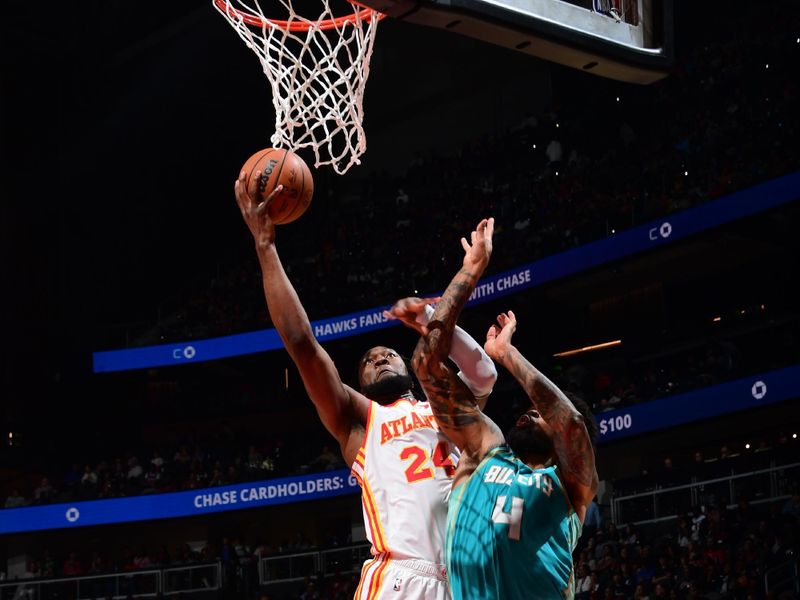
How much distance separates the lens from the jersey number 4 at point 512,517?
3.66 m

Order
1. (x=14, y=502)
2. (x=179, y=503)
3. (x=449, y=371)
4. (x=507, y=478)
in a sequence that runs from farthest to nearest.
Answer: (x=14, y=502)
(x=179, y=503)
(x=449, y=371)
(x=507, y=478)

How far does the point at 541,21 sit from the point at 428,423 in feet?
4.73

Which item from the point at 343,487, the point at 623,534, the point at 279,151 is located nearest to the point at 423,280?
the point at 343,487

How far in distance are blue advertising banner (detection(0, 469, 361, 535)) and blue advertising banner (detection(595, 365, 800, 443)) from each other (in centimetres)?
426

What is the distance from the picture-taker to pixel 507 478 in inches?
147

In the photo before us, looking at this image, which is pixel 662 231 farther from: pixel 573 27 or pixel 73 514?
pixel 573 27

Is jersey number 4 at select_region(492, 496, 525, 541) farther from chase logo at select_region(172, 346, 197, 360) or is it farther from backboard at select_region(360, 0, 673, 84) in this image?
chase logo at select_region(172, 346, 197, 360)

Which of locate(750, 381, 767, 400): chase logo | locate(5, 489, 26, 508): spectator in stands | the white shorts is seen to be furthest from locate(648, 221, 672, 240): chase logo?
→ the white shorts

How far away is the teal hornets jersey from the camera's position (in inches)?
143

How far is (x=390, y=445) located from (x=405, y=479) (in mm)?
141

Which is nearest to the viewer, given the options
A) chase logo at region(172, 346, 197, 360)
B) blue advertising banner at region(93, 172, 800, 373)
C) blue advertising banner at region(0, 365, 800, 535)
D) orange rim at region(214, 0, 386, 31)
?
orange rim at region(214, 0, 386, 31)

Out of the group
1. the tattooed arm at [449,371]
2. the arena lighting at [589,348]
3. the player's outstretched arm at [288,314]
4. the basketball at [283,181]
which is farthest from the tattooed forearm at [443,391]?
the arena lighting at [589,348]

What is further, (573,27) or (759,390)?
(759,390)

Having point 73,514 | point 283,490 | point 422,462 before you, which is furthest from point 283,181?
point 73,514
